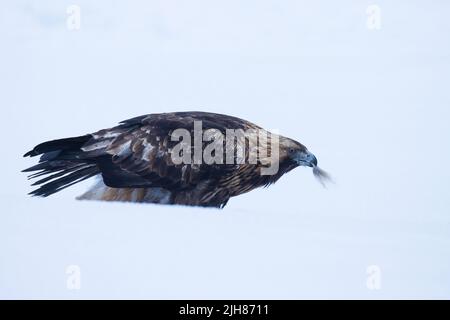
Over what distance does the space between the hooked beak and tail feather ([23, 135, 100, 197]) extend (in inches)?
38.3

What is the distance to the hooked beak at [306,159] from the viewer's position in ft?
12.6

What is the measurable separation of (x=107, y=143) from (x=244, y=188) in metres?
0.69

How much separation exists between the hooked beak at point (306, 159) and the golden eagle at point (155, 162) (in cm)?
5

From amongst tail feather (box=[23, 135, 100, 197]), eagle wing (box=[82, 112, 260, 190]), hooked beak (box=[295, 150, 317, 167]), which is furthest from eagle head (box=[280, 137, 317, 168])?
tail feather (box=[23, 135, 100, 197])

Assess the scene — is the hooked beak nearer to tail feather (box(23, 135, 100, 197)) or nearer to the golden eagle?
the golden eagle

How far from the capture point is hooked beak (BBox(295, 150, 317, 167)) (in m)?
3.84

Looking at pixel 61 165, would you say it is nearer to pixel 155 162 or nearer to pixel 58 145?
pixel 58 145

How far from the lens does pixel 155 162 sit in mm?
3736

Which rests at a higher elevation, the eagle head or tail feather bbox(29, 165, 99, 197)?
the eagle head

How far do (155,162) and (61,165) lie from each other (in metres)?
0.45
